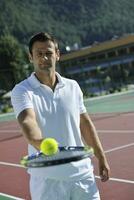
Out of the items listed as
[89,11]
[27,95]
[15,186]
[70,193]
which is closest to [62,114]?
[27,95]

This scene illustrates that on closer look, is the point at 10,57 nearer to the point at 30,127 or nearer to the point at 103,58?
the point at 103,58

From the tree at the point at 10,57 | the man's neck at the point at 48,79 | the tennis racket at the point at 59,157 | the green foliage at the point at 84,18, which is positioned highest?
the man's neck at the point at 48,79

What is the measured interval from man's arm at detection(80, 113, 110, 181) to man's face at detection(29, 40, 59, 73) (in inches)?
21.9

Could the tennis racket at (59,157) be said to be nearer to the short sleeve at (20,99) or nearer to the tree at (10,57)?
the short sleeve at (20,99)

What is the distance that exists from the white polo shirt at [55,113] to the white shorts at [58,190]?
4 centimetres

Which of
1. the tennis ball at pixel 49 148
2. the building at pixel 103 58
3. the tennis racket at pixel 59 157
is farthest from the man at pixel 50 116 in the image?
the building at pixel 103 58

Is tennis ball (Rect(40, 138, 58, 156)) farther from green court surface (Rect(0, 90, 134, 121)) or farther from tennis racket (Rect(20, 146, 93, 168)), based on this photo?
green court surface (Rect(0, 90, 134, 121))

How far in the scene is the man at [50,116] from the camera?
10.5 ft

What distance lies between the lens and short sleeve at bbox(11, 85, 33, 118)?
318 centimetres

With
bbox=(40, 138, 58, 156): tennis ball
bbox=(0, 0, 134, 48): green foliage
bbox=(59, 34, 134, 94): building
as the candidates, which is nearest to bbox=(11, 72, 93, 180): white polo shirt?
bbox=(40, 138, 58, 156): tennis ball

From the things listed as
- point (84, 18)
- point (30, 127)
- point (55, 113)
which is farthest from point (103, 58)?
point (84, 18)

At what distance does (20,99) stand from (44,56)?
0.31 m

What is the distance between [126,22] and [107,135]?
147203 mm

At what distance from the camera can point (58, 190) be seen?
10.5ft
